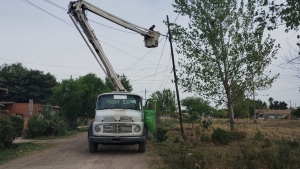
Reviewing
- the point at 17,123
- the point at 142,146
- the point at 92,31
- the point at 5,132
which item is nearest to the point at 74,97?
the point at 17,123

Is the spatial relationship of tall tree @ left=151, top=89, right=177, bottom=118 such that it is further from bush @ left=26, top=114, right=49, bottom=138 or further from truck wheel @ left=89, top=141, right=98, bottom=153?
truck wheel @ left=89, top=141, right=98, bottom=153

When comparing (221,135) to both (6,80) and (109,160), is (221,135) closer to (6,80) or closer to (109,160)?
(109,160)

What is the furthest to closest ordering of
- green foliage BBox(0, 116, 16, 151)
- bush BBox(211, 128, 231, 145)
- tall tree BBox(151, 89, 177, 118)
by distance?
tall tree BBox(151, 89, 177, 118) < bush BBox(211, 128, 231, 145) < green foliage BBox(0, 116, 16, 151)

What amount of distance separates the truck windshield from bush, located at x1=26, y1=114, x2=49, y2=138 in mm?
10705

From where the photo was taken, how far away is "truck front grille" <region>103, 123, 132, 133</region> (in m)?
12.6

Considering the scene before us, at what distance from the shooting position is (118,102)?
539 inches

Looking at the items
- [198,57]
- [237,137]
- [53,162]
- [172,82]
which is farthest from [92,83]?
[53,162]

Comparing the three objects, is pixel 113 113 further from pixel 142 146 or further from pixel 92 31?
pixel 92 31

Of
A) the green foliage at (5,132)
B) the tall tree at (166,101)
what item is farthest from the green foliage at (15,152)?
the tall tree at (166,101)

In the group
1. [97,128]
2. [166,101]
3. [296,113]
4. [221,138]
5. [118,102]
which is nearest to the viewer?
[97,128]

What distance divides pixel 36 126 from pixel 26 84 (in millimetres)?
32835

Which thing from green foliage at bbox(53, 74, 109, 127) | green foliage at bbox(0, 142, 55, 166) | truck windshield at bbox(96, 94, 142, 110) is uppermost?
green foliage at bbox(53, 74, 109, 127)

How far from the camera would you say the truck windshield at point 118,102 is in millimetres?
13594

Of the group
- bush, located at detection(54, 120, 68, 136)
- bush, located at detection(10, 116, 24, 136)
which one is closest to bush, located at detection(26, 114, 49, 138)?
bush, located at detection(54, 120, 68, 136)
